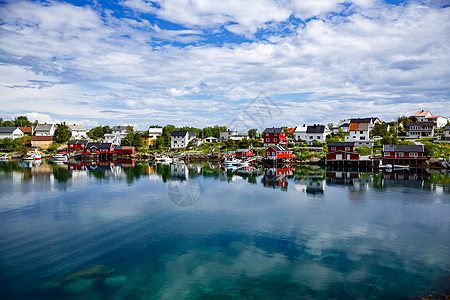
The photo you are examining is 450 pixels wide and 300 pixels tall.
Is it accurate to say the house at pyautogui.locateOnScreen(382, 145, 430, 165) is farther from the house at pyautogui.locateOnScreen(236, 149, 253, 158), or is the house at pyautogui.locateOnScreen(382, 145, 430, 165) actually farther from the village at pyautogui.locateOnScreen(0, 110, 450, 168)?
the house at pyautogui.locateOnScreen(236, 149, 253, 158)

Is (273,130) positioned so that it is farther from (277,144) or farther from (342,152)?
(342,152)

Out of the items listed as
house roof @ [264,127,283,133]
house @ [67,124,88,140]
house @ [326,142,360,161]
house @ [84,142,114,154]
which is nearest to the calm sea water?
house @ [326,142,360,161]

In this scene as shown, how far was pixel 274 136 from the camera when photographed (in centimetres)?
8256

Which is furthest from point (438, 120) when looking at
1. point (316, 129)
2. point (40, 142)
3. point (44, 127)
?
point (44, 127)

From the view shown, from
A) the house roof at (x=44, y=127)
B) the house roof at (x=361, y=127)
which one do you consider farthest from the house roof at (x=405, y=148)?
the house roof at (x=44, y=127)

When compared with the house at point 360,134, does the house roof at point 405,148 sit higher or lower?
lower

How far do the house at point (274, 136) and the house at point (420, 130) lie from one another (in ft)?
122

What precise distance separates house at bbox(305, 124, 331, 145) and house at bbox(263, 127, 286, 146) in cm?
787

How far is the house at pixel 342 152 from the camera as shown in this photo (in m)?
62.9

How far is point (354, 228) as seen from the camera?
2130cm

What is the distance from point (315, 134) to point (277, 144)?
1223 centimetres

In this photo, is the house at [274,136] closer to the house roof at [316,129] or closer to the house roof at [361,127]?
the house roof at [316,129]

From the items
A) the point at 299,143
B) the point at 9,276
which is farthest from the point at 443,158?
the point at 9,276

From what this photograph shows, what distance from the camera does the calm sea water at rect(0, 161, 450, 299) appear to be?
13.3m
